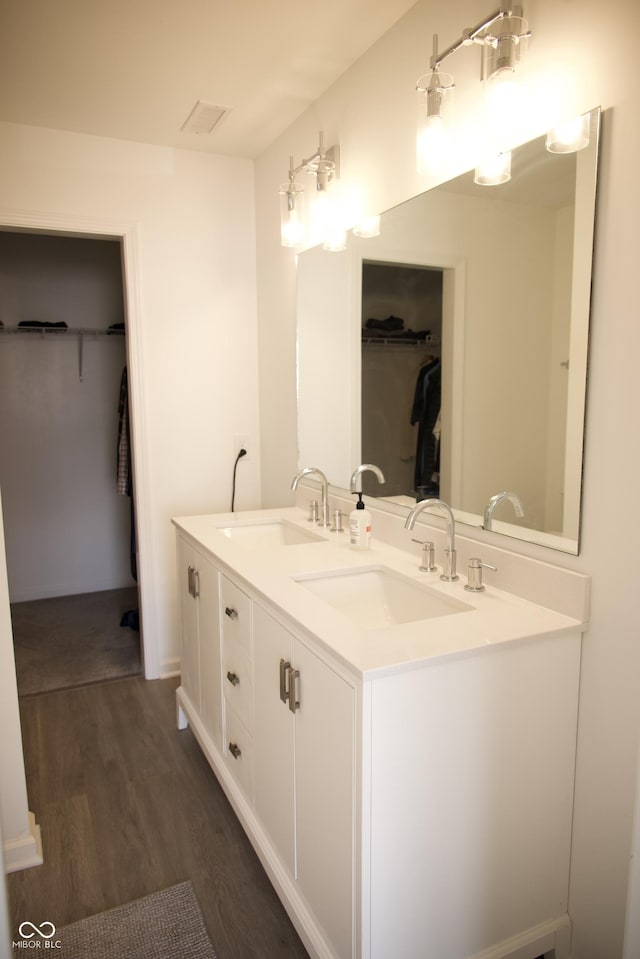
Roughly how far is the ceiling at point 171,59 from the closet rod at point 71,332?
5.53 feet

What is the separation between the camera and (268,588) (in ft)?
5.38

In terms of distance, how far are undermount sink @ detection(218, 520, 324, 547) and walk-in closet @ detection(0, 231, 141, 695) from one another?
1.79 metres

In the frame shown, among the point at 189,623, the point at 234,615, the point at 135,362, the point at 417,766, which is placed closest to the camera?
the point at 417,766

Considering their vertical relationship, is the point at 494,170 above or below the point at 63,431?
above

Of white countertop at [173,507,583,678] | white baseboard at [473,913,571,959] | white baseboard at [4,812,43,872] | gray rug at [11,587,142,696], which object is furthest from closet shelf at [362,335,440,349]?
gray rug at [11,587,142,696]

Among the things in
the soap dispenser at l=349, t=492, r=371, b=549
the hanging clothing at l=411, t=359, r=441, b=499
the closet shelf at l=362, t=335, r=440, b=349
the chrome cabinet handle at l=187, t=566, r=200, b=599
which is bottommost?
the chrome cabinet handle at l=187, t=566, r=200, b=599

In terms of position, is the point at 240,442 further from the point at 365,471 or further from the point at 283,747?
the point at 283,747

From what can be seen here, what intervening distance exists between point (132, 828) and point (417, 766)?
128 cm

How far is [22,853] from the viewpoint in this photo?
1.89 m

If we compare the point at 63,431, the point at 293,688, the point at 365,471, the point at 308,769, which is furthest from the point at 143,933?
the point at 63,431

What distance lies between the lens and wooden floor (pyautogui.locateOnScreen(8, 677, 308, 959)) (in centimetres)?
171

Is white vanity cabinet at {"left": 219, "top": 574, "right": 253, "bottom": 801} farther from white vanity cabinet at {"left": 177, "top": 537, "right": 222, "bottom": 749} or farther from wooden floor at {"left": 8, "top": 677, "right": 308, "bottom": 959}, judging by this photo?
wooden floor at {"left": 8, "top": 677, "right": 308, "bottom": 959}

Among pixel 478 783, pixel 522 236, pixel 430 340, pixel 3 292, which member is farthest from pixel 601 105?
pixel 3 292

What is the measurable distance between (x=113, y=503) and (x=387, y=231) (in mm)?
3194
